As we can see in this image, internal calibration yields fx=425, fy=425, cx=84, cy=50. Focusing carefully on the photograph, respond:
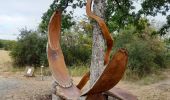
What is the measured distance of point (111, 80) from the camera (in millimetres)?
5324

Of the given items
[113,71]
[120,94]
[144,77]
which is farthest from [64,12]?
[144,77]

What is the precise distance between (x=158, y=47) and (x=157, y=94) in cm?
589

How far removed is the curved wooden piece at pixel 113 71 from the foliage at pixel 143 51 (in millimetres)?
10770

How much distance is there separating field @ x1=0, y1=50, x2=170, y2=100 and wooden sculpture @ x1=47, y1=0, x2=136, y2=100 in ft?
17.0

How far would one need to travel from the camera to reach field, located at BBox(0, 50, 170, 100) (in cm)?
1280

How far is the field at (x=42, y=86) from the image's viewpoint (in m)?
12.8

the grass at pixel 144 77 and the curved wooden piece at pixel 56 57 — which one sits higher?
the curved wooden piece at pixel 56 57

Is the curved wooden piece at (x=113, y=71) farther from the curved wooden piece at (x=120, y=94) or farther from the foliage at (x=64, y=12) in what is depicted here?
the foliage at (x=64, y=12)

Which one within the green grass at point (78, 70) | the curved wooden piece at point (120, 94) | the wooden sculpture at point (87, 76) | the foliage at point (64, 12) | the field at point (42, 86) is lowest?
the field at point (42, 86)

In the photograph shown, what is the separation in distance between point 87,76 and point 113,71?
2.31 metres

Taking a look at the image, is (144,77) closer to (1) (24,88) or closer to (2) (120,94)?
(1) (24,88)

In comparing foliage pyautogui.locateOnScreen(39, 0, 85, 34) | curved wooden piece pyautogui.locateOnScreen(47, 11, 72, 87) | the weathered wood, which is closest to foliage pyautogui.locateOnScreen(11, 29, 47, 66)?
foliage pyautogui.locateOnScreen(39, 0, 85, 34)

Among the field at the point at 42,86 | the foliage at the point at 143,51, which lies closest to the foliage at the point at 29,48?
the field at the point at 42,86

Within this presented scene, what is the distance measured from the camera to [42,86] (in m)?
14.9
